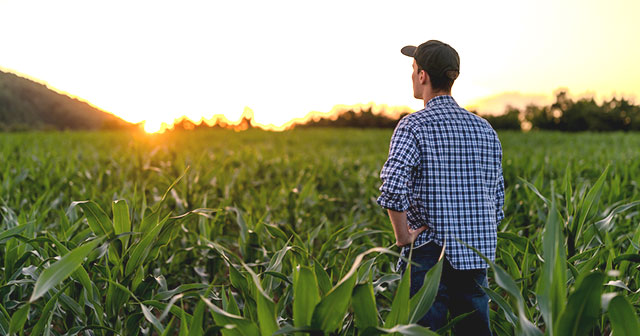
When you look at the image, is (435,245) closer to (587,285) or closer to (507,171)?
(587,285)

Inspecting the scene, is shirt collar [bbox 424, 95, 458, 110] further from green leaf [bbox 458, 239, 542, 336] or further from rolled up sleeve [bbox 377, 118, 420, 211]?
green leaf [bbox 458, 239, 542, 336]

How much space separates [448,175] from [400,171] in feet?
0.86

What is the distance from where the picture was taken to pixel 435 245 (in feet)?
7.24

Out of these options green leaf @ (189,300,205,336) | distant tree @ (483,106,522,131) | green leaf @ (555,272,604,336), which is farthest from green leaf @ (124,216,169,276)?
distant tree @ (483,106,522,131)

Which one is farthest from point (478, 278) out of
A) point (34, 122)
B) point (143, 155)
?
point (34, 122)

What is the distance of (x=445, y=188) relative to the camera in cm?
217

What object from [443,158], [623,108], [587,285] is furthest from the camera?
[623,108]

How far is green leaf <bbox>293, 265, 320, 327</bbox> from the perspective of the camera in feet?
4.68

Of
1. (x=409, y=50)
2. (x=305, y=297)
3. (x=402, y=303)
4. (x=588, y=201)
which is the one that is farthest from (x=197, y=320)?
(x=588, y=201)

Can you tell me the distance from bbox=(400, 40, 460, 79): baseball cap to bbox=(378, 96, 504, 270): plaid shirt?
0.13 metres

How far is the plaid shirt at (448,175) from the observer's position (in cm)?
215

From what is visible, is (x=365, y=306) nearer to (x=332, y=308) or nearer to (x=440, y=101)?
(x=332, y=308)

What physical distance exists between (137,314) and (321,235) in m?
3.19

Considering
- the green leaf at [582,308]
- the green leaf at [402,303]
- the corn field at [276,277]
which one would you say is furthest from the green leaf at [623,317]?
the green leaf at [402,303]
